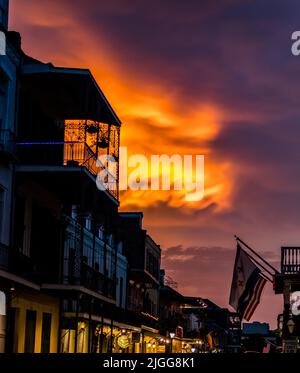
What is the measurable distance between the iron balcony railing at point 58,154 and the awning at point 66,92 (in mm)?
1015

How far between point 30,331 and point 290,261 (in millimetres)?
8109

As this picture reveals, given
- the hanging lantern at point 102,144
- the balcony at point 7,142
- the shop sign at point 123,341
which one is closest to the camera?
the balcony at point 7,142

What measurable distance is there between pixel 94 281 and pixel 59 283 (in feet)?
8.39

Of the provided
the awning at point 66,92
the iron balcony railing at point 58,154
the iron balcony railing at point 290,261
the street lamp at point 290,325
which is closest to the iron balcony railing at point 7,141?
the iron balcony railing at point 58,154

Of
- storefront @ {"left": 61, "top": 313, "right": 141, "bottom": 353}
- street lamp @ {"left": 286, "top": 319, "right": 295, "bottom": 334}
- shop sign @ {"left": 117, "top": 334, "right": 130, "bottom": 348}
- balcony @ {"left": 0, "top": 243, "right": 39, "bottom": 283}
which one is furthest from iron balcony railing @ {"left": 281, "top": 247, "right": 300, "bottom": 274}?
shop sign @ {"left": 117, "top": 334, "right": 130, "bottom": 348}

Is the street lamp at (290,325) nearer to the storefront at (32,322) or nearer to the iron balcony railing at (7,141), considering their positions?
the storefront at (32,322)

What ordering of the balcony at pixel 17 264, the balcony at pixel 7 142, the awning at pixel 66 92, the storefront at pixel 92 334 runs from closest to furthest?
the balcony at pixel 17 264 → the balcony at pixel 7 142 → the awning at pixel 66 92 → the storefront at pixel 92 334

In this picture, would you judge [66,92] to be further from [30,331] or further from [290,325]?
[290,325]

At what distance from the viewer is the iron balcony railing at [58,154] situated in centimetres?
2419

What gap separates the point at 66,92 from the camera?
2630 centimetres

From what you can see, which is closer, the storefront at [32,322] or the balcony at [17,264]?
the balcony at [17,264]

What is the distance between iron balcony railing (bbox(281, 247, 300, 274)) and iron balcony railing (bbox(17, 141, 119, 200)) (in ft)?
20.4

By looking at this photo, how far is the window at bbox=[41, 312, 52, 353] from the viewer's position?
26845 millimetres
